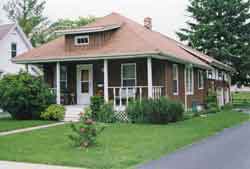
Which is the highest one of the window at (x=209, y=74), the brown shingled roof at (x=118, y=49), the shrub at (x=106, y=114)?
the brown shingled roof at (x=118, y=49)

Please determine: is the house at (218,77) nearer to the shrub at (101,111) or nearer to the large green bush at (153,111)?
the large green bush at (153,111)

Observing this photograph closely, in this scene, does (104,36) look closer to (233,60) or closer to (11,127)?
(11,127)

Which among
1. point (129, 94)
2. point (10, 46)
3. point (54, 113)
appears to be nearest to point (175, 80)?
point (129, 94)

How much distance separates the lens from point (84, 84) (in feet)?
66.0

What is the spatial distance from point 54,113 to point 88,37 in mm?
4643

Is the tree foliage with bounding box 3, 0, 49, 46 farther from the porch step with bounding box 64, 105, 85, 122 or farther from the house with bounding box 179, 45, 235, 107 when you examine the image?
the porch step with bounding box 64, 105, 85, 122

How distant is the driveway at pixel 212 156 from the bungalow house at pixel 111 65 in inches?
242

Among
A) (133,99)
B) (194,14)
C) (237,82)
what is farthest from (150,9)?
(133,99)

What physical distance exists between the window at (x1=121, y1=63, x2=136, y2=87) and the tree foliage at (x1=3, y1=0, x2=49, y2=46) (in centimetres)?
3236

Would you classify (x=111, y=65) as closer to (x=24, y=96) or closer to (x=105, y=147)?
(x=24, y=96)

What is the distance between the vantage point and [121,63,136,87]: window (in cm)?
1867

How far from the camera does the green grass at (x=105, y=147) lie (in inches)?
307

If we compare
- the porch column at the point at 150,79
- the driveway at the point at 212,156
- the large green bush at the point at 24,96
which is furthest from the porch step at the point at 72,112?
the driveway at the point at 212,156

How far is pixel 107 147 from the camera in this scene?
30.9 ft
